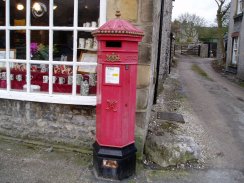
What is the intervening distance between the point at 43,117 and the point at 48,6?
5.86 feet

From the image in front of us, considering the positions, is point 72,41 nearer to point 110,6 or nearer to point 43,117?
point 110,6

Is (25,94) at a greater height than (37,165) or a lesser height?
greater

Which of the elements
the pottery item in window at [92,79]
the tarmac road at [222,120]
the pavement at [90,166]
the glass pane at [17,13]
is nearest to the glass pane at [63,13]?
the glass pane at [17,13]

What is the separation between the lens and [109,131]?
13.8 feet

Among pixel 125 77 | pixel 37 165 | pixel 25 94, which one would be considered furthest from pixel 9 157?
pixel 125 77

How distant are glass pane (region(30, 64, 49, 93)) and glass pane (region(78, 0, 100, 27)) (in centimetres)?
97

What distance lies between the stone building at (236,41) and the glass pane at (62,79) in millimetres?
12935

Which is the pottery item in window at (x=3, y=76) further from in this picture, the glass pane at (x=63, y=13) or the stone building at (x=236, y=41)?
the stone building at (x=236, y=41)

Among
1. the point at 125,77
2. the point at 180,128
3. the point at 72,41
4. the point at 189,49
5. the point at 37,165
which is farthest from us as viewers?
the point at 189,49

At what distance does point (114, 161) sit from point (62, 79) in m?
1.73

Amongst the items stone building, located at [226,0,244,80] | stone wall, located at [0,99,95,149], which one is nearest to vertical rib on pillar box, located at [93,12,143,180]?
stone wall, located at [0,99,95,149]

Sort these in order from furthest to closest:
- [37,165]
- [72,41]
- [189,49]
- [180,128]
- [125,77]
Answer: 1. [189,49]
2. [180,128]
3. [72,41]
4. [37,165]
5. [125,77]

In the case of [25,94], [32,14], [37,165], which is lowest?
[37,165]

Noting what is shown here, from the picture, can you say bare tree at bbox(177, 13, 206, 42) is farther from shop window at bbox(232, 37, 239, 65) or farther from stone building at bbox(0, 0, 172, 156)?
stone building at bbox(0, 0, 172, 156)
